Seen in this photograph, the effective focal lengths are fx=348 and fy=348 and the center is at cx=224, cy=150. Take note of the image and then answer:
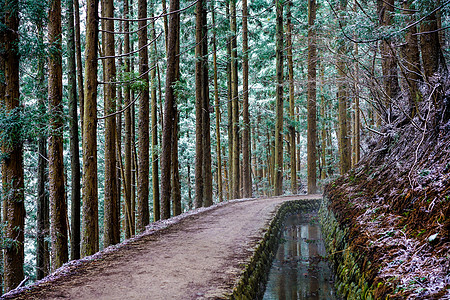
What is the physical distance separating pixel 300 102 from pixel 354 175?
545 inches

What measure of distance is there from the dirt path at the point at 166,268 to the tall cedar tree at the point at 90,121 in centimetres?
Result: 116

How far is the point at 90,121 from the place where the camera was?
7.30m

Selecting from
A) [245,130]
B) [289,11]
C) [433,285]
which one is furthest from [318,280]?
[289,11]

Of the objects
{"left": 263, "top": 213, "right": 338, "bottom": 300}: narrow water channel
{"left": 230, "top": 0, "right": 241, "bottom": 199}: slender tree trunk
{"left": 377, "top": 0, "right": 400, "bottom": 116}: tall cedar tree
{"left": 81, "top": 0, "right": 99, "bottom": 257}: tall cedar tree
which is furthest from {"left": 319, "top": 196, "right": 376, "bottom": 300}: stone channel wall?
{"left": 230, "top": 0, "right": 241, "bottom": 199}: slender tree trunk

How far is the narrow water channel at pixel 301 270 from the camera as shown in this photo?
261 inches

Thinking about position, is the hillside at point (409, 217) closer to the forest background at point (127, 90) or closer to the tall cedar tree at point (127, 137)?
the forest background at point (127, 90)

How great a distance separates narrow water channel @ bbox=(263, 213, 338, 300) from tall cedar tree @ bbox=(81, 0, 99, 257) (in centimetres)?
408

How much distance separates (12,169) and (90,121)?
2.28 metres

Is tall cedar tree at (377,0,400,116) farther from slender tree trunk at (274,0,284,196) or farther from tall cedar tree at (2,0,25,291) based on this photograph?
tall cedar tree at (2,0,25,291)

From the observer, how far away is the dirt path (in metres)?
4.44

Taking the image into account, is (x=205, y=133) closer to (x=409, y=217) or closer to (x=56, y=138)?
(x=56, y=138)

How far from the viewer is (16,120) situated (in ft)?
21.9

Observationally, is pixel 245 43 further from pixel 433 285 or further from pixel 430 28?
pixel 433 285

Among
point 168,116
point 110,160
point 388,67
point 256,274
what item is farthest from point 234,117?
point 256,274
